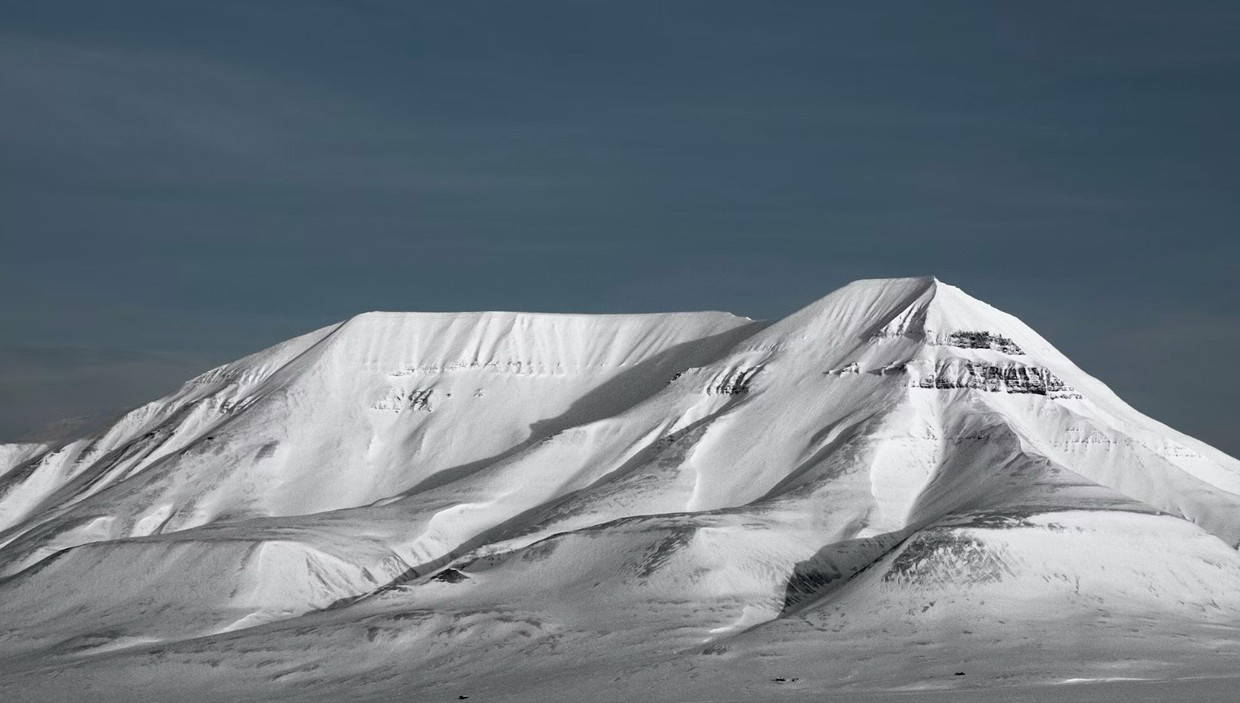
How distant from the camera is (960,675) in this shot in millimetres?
81812

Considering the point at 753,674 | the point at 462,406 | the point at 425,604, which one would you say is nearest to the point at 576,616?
the point at 425,604

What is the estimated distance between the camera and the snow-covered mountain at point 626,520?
3661 inches

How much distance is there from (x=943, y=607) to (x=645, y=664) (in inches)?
749

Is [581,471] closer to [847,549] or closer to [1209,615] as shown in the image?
[847,549]

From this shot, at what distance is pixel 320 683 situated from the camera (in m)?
92.1

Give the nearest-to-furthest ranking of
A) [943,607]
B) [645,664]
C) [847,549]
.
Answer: [645,664]
[943,607]
[847,549]

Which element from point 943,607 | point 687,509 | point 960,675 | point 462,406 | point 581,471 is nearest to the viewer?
point 960,675

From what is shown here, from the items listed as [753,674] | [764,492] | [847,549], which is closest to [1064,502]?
[847,549]

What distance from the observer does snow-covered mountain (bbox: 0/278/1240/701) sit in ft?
305

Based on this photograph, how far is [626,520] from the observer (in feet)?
384

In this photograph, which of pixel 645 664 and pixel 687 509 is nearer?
pixel 645 664

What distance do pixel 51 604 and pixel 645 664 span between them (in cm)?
4999

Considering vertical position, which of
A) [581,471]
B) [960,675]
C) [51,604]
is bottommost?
[960,675]

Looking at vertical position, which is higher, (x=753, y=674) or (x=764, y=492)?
(x=764, y=492)
